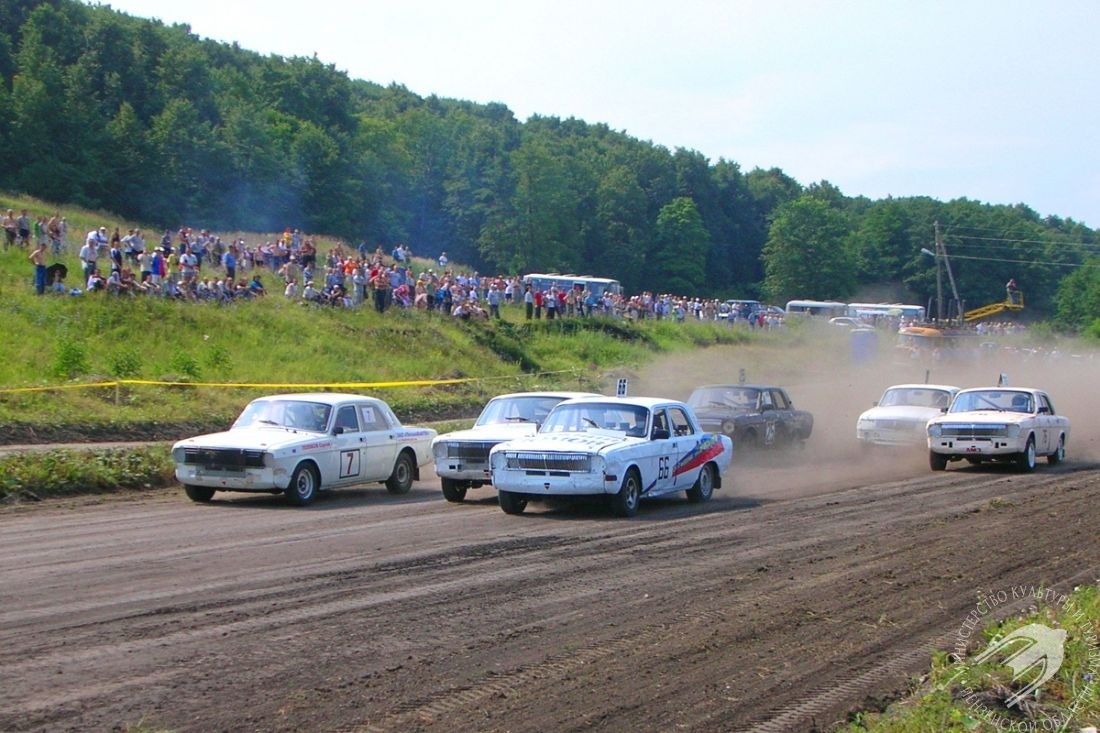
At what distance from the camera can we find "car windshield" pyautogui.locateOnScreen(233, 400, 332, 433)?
1780 centimetres

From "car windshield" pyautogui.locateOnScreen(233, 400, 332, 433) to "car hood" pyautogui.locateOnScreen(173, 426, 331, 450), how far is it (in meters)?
0.19

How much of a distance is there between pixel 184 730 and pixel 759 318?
60.1 meters

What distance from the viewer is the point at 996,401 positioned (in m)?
24.5

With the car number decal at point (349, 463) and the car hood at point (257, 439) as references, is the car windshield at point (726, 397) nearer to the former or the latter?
the car number decal at point (349, 463)

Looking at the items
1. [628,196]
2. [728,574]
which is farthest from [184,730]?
[628,196]

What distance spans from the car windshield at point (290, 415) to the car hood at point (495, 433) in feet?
5.60

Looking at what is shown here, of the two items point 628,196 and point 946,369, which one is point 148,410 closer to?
point 946,369

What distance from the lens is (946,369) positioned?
55.8 meters

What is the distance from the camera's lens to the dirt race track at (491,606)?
709 centimetres

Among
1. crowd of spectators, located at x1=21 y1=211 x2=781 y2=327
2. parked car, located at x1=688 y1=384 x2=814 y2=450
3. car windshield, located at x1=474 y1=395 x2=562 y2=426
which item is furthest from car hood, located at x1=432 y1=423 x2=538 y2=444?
crowd of spectators, located at x1=21 y1=211 x2=781 y2=327

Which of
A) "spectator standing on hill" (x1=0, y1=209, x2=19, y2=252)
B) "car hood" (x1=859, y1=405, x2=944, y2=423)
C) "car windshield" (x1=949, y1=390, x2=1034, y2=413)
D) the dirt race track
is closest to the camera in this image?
the dirt race track

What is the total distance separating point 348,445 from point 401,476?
4.78 feet

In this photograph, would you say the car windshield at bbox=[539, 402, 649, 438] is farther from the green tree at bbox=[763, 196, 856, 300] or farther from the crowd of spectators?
the green tree at bbox=[763, 196, 856, 300]

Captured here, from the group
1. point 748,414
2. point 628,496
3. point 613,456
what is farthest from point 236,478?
point 748,414
